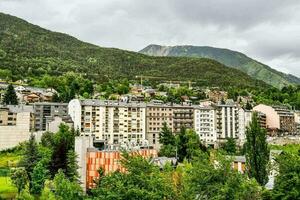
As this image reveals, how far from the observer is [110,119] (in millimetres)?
104438

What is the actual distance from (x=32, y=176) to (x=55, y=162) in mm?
5348

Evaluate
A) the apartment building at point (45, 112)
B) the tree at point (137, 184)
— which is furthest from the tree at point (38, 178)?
the apartment building at point (45, 112)

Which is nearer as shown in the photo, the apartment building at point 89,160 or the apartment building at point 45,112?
the apartment building at point 89,160

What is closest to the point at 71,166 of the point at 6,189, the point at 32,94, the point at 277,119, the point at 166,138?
the point at 6,189

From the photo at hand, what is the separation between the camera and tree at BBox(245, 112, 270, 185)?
47406 mm

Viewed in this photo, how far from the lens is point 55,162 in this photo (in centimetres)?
6181

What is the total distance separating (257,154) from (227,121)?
6708 centimetres

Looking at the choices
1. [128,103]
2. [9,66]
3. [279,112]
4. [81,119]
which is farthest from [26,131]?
[9,66]

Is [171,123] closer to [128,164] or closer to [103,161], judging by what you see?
[103,161]

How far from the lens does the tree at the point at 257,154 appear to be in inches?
1866

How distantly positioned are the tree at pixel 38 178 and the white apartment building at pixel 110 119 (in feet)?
137

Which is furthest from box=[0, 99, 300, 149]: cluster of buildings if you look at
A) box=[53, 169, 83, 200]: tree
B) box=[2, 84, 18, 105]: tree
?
box=[53, 169, 83, 200]: tree

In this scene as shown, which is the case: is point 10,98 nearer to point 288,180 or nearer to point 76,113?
point 76,113

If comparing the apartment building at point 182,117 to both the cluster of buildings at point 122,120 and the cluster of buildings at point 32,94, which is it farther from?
the cluster of buildings at point 32,94
